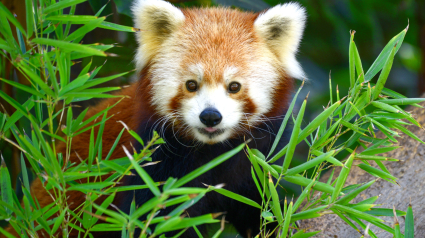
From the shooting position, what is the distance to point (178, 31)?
1977 millimetres

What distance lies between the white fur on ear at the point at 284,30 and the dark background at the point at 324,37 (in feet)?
2.34

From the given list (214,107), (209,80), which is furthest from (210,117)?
(209,80)

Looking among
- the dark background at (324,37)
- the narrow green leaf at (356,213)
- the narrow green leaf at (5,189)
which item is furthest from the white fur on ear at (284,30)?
the narrow green leaf at (5,189)

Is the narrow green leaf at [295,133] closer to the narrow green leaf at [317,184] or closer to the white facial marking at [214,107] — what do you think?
the narrow green leaf at [317,184]

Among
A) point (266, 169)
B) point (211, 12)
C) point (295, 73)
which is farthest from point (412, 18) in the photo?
point (266, 169)

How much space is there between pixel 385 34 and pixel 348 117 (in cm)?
228

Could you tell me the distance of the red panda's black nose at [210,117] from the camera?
169cm

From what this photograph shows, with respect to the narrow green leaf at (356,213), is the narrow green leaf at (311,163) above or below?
above

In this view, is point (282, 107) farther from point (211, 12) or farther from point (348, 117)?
point (211, 12)

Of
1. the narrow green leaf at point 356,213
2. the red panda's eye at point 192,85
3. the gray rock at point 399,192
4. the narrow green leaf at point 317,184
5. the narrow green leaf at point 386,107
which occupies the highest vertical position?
the narrow green leaf at point 386,107

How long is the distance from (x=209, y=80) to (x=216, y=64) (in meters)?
0.08

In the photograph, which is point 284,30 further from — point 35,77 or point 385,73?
point 35,77

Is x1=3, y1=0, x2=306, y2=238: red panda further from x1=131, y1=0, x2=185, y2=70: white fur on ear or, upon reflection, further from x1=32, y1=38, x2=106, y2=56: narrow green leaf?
x1=32, y1=38, x2=106, y2=56: narrow green leaf

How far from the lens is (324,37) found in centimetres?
324
